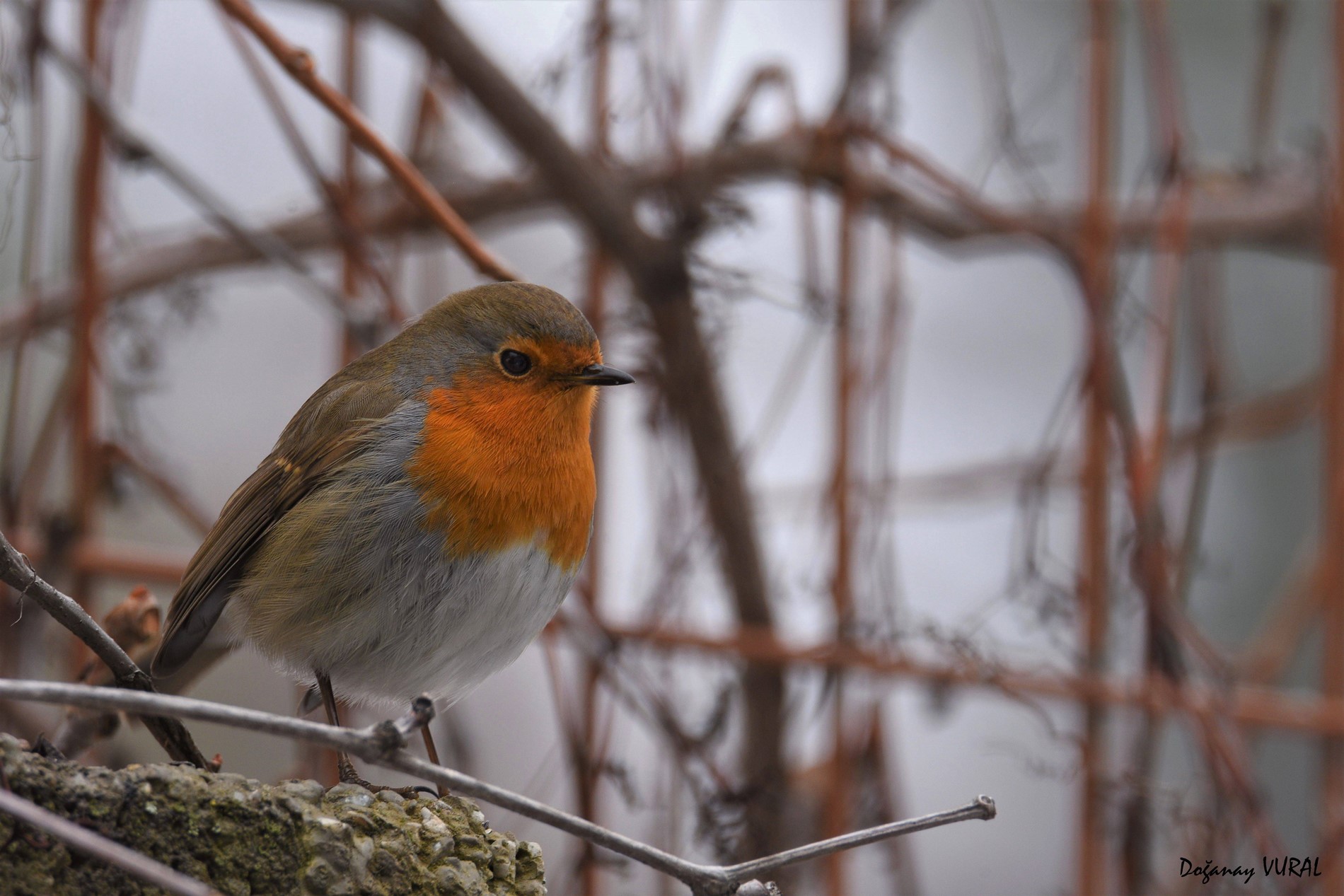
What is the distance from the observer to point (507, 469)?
60.4 inches

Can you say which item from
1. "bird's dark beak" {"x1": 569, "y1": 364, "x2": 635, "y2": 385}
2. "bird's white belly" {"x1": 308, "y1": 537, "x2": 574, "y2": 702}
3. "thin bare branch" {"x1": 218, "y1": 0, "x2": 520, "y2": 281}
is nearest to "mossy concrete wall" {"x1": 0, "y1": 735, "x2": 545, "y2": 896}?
"bird's white belly" {"x1": 308, "y1": 537, "x2": 574, "y2": 702}

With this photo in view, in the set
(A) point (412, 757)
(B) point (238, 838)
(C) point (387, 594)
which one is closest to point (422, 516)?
(C) point (387, 594)

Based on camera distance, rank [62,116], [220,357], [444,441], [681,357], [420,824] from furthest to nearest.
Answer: [220,357] < [62,116] < [681,357] < [444,441] < [420,824]

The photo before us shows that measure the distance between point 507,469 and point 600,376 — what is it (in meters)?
0.16

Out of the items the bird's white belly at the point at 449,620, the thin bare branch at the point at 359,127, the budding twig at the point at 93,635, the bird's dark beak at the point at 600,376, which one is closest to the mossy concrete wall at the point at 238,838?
the budding twig at the point at 93,635

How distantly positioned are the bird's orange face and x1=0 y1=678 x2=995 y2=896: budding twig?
0.67 meters

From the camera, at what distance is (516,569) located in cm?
149

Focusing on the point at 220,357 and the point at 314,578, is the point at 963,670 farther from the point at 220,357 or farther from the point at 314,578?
the point at 220,357

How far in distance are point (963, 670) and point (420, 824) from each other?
1.41m

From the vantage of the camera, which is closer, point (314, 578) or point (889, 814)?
point (314, 578)

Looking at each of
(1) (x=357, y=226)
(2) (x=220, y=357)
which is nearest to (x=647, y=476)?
(1) (x=357, y=226)

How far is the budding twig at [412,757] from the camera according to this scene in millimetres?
744

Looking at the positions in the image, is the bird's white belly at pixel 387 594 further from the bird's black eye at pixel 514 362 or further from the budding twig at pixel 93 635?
the budding twig at pixel 93 635

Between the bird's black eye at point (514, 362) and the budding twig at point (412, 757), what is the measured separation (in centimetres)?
86
